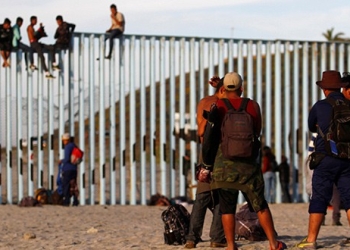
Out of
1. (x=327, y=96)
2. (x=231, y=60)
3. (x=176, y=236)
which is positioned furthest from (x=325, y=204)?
(x=231, y=60)

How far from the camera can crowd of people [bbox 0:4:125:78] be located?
2036 centimetres

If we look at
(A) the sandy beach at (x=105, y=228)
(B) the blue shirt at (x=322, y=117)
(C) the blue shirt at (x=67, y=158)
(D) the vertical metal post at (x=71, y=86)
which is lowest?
(A) the sandy beach at (x=105, y=228)

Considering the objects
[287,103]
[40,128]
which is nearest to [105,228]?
[40,128]

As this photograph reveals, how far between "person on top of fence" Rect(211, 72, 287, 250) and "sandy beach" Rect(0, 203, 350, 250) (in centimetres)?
93

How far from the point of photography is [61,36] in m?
20.4

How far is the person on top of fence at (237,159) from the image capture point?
8.64m

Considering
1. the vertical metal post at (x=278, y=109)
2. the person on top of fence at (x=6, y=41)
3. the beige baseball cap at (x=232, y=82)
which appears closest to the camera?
the beige baseball cap at (x=232, y=82)

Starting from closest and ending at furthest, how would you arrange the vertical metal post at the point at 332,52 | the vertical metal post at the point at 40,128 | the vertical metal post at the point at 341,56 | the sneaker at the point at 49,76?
1. the sneaker at the point at 49,76
2. the vertical metal post at the point at 40,128
3. the vertical metal post at the point at 332,52
4. the vertical metal post at the point at 341,56

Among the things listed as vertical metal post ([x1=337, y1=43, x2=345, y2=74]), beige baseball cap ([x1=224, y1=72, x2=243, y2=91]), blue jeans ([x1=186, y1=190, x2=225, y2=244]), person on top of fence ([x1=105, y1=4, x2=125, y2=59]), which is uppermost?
person on top of fence ([x1=105, y1=4, x2=125, y2=59])

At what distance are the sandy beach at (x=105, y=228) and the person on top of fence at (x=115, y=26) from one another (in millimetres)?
3289

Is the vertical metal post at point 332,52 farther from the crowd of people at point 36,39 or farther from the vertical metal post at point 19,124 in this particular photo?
the vertical metal post at point 19,124

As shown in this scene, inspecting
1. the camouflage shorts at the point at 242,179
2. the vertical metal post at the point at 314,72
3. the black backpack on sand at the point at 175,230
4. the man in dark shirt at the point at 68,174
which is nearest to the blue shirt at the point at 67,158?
the man in dark shirt at the point at 68,174

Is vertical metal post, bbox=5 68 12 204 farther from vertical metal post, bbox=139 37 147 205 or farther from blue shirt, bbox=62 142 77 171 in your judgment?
vertical metal post, bbox=139 37 147 205

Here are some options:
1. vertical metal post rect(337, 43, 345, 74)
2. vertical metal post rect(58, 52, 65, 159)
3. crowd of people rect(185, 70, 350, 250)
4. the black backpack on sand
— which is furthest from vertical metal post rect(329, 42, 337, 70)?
the black backpack on sand
